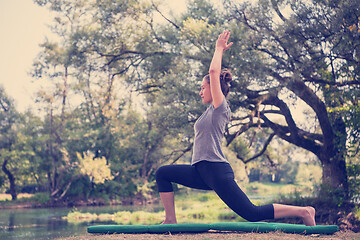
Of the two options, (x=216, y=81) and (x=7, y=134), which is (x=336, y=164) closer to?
(x=216, y=81)

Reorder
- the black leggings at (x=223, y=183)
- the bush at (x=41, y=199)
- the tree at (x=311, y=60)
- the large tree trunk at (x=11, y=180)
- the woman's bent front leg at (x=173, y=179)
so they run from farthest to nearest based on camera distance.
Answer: the large tree trunk at (x=11, y=180), the bush at (x=41, y=199), the tree at (x=311, y=60), the woman's bent front leg at (x=173, y=179), the black leggings at (x=223, y=183)

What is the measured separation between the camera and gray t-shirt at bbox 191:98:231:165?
426cm

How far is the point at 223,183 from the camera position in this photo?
4211mm

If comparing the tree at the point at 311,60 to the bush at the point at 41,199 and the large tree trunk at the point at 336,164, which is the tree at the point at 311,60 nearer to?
the large tree trunk at the point at 336,164

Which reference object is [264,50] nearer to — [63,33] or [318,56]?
[318,56]

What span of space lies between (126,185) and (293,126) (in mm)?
20702

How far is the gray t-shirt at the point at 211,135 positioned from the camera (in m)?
4.26

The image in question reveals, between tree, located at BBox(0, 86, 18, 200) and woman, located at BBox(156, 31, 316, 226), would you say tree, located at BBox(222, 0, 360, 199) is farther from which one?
tree, located at BBox(0, 86, 18, 200)

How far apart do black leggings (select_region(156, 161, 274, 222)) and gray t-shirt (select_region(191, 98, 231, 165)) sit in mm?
71

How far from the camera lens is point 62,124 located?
32750mm

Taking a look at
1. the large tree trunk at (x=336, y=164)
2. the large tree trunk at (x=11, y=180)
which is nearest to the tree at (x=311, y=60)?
the large tree trunk at (x=336, y=164)

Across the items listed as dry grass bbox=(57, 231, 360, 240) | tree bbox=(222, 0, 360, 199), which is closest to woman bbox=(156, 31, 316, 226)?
dry grass bbox=(57, 231, 360, 240)

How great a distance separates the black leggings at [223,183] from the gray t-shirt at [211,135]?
0.07 meters

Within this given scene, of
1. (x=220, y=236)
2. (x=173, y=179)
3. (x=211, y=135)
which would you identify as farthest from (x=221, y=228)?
(x=211, y=135)
